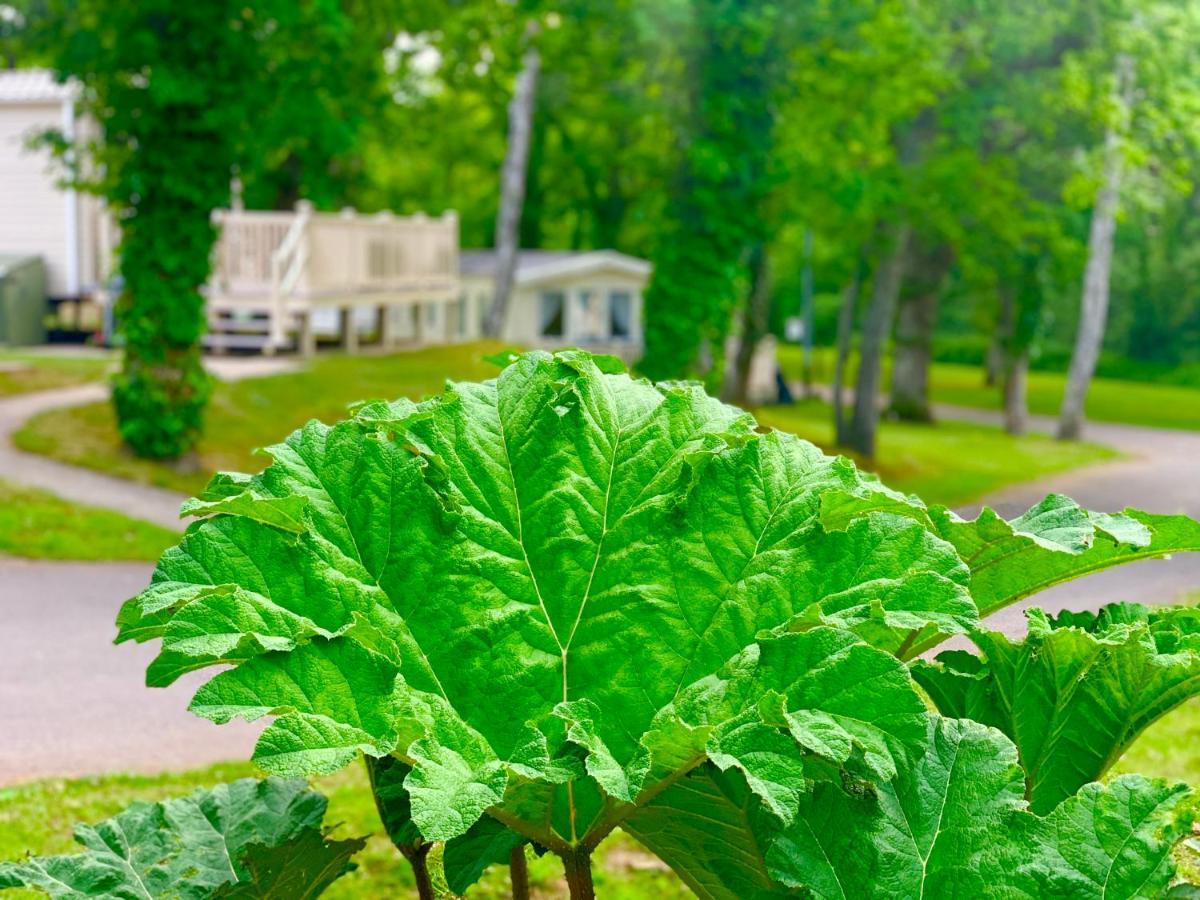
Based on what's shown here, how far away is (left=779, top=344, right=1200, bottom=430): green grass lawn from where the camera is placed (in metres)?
37.8

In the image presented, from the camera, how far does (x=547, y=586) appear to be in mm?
2408

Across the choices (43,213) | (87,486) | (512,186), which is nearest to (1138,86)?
(512,186)

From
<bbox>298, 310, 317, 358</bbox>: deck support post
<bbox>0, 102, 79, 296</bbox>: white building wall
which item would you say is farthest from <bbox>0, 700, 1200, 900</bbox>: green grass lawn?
<bbox>0, 102, 79, 296</bbox>: white building wall

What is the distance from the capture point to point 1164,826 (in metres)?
2.04

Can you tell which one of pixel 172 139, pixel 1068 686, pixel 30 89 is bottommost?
pixel 1068 686

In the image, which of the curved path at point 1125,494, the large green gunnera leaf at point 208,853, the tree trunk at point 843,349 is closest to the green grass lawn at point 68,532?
the curved path at point 1125,494

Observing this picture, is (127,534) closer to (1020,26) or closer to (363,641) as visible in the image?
(363,641)

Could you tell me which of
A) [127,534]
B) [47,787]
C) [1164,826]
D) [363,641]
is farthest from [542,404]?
[127,534]

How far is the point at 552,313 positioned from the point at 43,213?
1249 centimetres

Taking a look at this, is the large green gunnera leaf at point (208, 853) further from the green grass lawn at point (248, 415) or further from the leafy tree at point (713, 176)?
the leafy tree at point (713, 176)

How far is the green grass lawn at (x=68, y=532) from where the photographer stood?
1151 centimetres

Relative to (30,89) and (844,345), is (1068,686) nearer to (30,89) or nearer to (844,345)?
(844,345)

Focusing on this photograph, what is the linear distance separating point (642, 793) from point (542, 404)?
65cm

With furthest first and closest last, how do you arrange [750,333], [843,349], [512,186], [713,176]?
[750,333]
[512,186]
[843,349]
[713,176]
